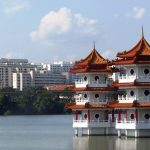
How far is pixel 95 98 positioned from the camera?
205ft

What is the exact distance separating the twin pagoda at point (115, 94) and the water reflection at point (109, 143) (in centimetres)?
134

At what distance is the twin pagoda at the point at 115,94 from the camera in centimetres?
5784

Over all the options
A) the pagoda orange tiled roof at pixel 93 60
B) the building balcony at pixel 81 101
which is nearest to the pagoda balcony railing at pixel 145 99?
the pagoda orange tiled roof at pixel 93 60

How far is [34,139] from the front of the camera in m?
63.1

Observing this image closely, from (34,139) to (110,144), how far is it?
1080 centimetres

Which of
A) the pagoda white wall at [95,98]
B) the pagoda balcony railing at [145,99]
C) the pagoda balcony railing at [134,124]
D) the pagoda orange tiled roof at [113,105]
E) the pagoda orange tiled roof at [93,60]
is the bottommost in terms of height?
the pagoda balcony railing at [134,124]

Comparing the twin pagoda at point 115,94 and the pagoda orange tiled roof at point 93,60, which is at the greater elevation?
the pagoda orange tiled roof at point 93,60

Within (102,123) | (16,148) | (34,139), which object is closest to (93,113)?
(102,123)

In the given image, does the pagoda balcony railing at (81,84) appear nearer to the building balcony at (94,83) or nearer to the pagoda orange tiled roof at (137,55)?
the building balcony at (94,83)

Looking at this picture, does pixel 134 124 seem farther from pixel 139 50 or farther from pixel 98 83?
pixel 98 83

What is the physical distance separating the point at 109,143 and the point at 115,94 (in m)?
10.5

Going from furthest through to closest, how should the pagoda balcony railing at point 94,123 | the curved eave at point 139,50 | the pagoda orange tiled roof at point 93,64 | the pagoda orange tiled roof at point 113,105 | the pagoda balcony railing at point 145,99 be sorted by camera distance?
the pagoda orange tiled roof at point 93,64 → the pagoda balcony railing at point 94,123 → the curved eave at point 139,50 → the pagoda balcony railing at point 145,99 → the pagoda orange tiled roof at point 113,105

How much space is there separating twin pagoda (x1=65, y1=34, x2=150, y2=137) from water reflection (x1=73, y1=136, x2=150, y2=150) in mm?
1344

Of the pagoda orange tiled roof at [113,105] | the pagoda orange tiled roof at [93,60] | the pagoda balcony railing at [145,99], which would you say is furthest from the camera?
the pagoda orange tiled roof at [93,60]
